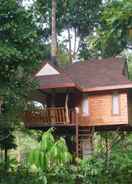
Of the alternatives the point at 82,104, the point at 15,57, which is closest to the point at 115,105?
the point at 82,104

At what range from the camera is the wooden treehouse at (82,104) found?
21.8 meters

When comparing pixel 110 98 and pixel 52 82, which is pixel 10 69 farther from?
pixel 110 98

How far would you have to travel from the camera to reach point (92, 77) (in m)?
24.0

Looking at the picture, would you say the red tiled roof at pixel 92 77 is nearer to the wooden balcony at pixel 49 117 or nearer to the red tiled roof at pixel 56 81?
the red tiled roof at pixel 56 81

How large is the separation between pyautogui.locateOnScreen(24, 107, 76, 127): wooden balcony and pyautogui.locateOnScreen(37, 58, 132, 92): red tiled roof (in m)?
1.25

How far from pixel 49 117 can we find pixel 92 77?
149 inches

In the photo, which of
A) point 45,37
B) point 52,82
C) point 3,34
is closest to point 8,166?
point 3,34

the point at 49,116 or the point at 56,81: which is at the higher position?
the point at 56,81

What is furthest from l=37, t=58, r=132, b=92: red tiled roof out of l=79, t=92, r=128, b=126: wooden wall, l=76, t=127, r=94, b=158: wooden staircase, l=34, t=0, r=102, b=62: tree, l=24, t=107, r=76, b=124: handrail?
l=34, t=0, r=102, b=62: tree

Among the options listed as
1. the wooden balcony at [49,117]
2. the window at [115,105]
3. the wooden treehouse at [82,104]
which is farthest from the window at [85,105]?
the window at [115,105]

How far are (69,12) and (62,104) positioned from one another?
14174mm

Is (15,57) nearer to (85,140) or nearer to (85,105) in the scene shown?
(85,105)

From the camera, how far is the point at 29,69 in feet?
52.9

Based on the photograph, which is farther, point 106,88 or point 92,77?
point 92,77
